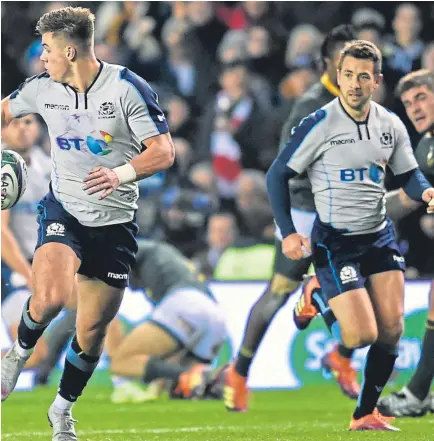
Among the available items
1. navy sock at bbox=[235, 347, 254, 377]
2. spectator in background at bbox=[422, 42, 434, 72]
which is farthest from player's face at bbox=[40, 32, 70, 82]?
spectator in background at bbox=[422, 42, 434, 72]

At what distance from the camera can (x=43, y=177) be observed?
9.91 meters

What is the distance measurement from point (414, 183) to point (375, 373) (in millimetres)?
1182

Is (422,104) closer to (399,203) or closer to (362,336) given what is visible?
(399,203)

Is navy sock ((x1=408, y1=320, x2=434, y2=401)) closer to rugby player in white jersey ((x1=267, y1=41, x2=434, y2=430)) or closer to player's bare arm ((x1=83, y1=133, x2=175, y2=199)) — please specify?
rugby player in white jersey ((x1=267, y1=41, x2=434, y2=430))

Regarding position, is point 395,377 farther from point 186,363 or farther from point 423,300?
point 186,363

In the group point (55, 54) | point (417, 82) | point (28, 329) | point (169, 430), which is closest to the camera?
point (55, 54)

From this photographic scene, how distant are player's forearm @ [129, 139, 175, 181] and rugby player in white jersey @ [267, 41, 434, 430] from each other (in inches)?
42.0

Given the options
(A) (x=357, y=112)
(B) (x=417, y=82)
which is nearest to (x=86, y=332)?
(A) (x=357, y=112)

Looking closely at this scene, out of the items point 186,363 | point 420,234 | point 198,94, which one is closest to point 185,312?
point 186,363

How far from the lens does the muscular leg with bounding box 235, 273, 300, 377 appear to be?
29.1 feet

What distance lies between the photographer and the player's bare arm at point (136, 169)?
6160mm

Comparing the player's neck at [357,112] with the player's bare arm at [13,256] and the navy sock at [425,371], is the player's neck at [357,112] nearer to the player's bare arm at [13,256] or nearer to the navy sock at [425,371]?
the navy sock at [425,371]

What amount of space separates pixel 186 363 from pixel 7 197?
3975mm

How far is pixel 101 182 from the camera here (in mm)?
6160
